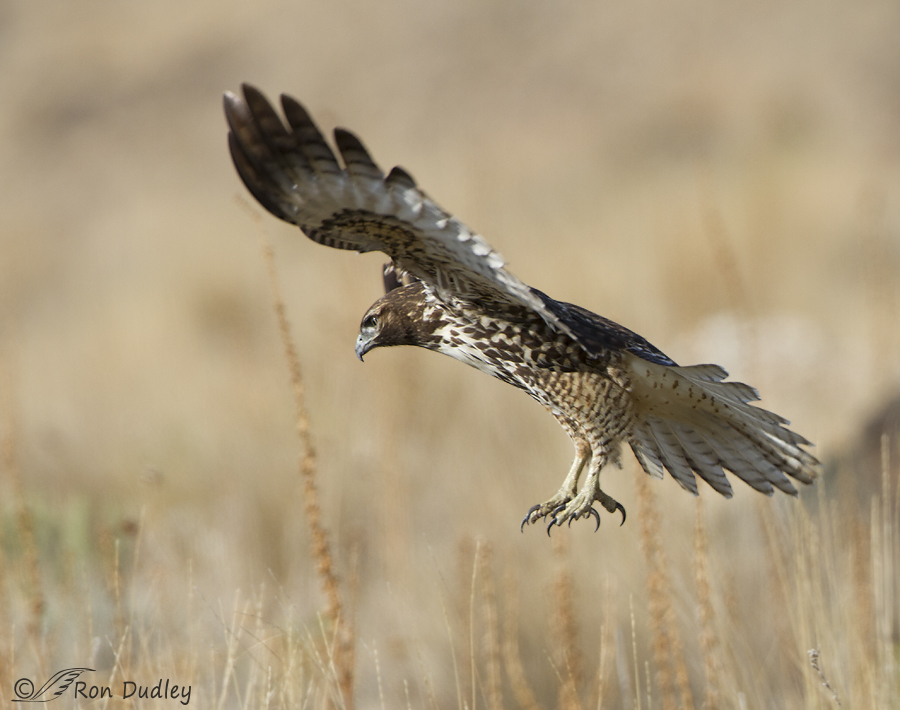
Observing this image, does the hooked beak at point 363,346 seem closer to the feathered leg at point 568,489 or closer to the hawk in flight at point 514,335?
the hawk in flight at point 514,335

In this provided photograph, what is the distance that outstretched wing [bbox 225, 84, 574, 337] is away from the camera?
1.94 meters

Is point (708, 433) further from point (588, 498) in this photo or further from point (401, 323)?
point (401, 323)

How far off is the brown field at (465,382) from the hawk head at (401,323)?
1.30ft

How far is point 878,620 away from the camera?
3.09 m

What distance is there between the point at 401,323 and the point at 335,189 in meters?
0.62

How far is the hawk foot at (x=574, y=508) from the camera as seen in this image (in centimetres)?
241

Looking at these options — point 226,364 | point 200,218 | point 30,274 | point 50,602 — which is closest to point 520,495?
point 50,602

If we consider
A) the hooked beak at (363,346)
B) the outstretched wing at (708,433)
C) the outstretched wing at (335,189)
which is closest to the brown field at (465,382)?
the outstretched wing at (708,433)

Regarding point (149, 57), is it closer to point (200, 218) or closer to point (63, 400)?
point (200, 218)

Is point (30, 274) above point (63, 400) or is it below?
above

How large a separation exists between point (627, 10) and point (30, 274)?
20.0 m

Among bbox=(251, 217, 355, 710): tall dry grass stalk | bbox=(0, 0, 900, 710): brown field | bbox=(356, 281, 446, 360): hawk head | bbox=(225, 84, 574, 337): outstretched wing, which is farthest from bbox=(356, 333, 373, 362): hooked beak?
bbox=(225, 84, 574, 337): outstretched wing
